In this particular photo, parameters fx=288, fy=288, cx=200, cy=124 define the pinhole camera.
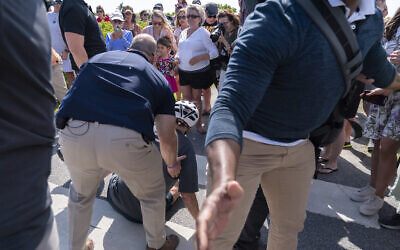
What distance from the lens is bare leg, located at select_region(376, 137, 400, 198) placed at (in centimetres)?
250

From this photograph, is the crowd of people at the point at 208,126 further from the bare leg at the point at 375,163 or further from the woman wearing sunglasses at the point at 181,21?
the woman wearing sunglasses at the point at 181,21

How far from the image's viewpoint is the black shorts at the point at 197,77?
4402mm

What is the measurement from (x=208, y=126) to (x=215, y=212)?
1.01 ft

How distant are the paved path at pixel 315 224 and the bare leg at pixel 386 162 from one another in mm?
355

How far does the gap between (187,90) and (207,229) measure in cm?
398

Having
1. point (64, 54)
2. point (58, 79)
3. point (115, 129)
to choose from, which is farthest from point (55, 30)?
point (115, 129)

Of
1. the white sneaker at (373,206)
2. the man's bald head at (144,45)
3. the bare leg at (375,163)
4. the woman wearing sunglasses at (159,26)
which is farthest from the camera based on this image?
the woman wearing sunglasses at (159,26)

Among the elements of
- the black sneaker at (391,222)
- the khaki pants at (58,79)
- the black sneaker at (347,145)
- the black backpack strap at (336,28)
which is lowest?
the black sneaker at (347,145)

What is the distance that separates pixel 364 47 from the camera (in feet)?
4.23

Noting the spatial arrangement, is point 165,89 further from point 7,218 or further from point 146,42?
point 7,218

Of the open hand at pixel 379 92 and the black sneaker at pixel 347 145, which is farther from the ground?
the open hand at pixel 379 92

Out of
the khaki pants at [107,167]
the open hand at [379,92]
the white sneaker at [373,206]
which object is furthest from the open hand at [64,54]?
the white sneaker at [373,206]

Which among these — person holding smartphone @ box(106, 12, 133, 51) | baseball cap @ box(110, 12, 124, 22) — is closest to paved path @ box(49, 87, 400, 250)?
person holding smartphone @ box(106, 12, 133, 51)

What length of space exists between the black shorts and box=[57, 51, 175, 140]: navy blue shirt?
8.40 ft
